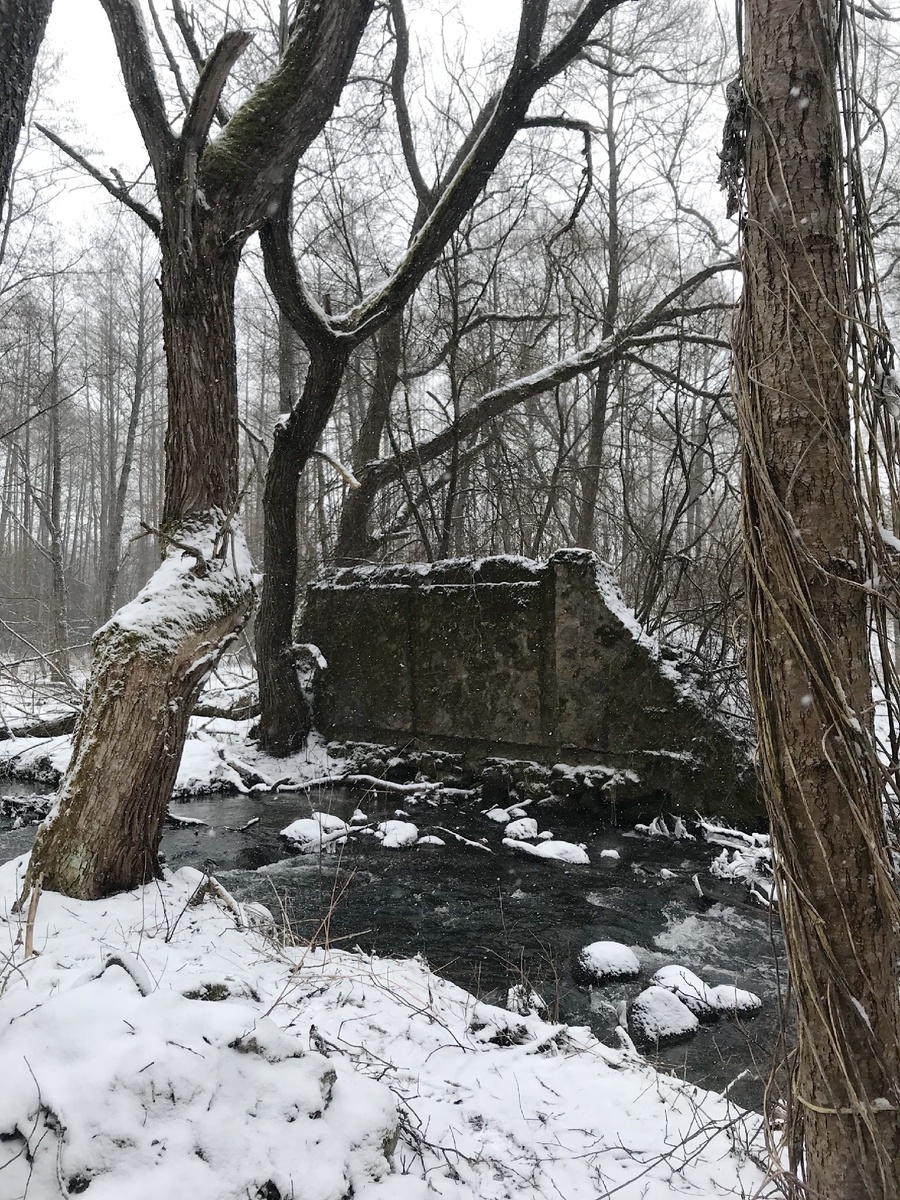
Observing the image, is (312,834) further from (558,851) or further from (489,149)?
(489,149)

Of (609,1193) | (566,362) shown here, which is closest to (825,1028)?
(609,1193)

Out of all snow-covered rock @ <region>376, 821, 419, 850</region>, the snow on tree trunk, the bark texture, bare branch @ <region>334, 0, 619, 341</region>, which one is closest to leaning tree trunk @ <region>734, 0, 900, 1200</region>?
the bark texture

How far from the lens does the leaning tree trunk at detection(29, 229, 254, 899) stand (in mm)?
3760

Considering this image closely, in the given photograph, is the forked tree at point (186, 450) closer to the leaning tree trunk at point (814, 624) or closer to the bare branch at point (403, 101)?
the leaning tree trunk at point (814, 624)

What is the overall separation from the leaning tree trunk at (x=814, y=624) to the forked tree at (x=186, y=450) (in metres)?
3.13

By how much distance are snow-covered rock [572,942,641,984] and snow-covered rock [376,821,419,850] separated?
2294 mm

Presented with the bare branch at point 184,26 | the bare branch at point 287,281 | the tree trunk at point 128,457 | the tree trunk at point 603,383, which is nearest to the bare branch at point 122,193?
the bare branch at point 287,281

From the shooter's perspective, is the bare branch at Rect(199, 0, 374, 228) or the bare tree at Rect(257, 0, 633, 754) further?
the bare tree at Rect(257, 0, 633, 754)

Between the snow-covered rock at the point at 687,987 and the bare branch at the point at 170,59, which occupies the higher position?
the bare branch at the point at 170,59

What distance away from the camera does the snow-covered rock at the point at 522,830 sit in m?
6.21

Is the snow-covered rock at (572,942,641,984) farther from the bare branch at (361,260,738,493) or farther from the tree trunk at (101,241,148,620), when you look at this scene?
the tree trunk at (101,241,148,620)

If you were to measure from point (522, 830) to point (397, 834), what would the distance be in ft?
3.46

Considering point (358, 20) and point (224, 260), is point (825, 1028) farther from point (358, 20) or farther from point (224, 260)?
point (358, 20)

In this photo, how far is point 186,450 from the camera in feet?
14.3
